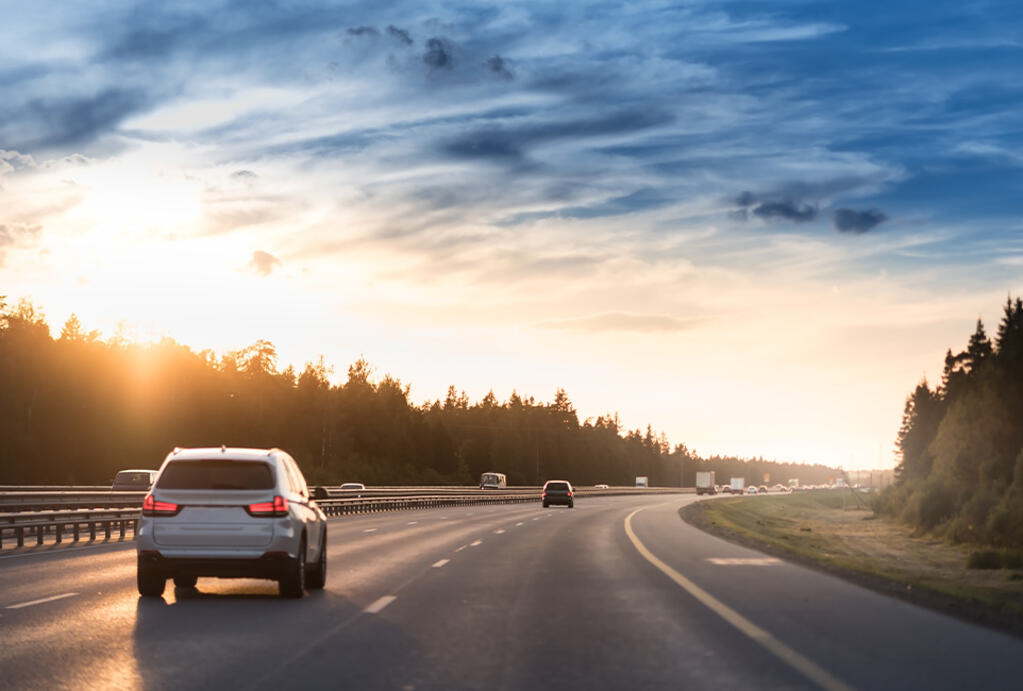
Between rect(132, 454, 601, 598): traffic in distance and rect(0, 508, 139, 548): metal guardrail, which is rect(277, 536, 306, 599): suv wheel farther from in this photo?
rect(0, 508, 139, 548): metal guardrail

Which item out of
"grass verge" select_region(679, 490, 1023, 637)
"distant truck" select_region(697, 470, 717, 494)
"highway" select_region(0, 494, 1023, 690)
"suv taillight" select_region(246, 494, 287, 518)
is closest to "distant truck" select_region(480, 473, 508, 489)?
"grass verge" select_region(679, 490, 1023, 637)

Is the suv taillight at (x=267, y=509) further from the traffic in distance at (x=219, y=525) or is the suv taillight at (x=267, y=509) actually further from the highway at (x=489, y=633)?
the highway at (x=489, y=633)

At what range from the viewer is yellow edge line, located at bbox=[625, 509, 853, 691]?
8.84 meters

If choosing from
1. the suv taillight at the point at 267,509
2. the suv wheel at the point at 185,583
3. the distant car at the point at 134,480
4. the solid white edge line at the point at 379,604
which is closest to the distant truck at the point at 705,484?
the distant car at the point at 134,480

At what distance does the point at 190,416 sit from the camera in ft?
435

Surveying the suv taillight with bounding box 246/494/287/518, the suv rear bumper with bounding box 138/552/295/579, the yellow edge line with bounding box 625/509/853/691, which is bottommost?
the yellow edge line with bounding box 625/509/853/691

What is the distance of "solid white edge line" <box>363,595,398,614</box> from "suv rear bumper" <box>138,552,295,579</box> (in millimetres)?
1275

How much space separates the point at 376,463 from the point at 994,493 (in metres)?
96.1

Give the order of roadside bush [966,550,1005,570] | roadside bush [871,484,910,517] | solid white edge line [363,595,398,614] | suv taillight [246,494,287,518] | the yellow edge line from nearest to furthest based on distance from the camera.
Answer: the yellow edge line
solid white edge line [363,595,398,614]
suv taillight [246,494,287,518]
roadside bush [966,550,1005,570]
roadside bush [871,484,910,517]

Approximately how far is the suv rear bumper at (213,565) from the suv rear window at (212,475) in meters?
0.87

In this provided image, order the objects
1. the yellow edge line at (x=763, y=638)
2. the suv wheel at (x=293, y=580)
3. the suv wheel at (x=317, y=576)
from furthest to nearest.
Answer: the suv wheel at (x=317, y=576) < the suv wheel at (x=293, y=580) < the yellow edge line at (x=763, y=638)

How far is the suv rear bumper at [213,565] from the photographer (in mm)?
14305

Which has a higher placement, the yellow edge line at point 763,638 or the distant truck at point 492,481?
the distant truck at point 492,481

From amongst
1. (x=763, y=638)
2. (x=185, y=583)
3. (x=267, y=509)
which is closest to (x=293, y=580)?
(x=267, y=509)
